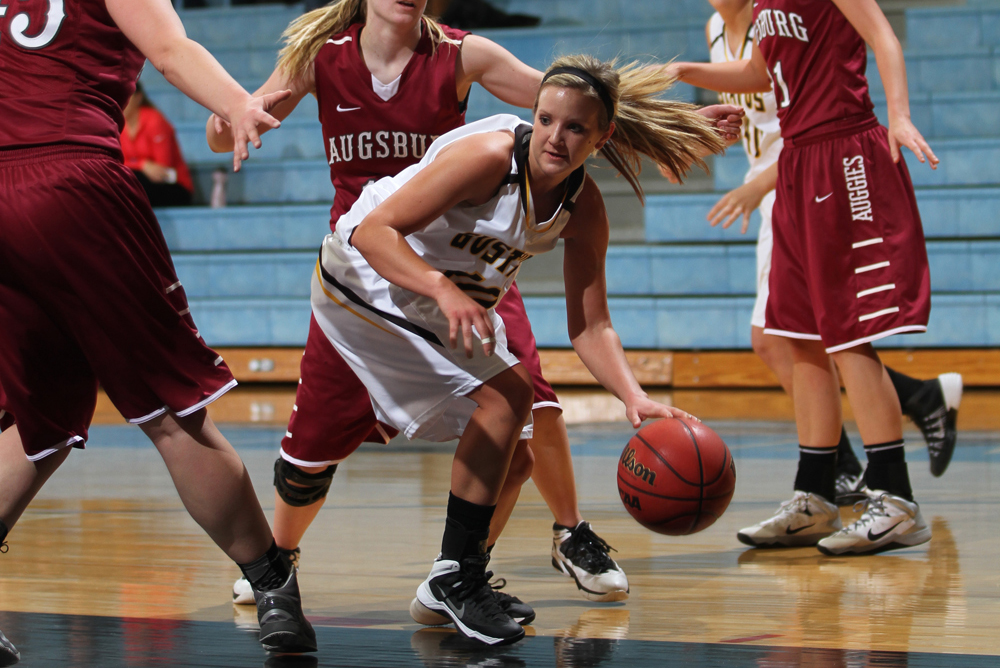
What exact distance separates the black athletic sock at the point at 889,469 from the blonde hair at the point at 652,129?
39.3 inches

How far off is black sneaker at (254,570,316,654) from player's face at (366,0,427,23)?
1311 mm

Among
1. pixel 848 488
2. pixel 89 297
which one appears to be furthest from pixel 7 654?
pixel 848 488

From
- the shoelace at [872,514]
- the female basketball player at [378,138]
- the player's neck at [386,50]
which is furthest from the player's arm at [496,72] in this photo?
the shoelace at [872,514]

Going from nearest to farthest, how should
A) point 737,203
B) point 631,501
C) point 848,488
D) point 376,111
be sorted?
1. point 631,501
2. point 376,111
3. point 737,203
4. point 848,488

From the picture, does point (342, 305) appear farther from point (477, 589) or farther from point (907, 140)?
point (907, 140)

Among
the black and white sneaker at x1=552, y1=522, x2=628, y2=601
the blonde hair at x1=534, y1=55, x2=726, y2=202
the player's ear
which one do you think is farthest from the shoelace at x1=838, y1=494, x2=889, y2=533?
the player's ear

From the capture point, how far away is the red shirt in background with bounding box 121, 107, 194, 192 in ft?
27.6

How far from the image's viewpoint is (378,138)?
2.67 m

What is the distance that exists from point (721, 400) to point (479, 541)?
4.64 metres

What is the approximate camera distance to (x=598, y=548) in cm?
266

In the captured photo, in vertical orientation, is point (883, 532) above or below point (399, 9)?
below

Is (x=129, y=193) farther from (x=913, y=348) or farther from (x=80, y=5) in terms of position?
(x=913, y=348)

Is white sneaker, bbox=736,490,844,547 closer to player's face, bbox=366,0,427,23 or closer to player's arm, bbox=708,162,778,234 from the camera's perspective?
player's arm, bbox=708,162,778,234

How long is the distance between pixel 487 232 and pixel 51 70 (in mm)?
836
